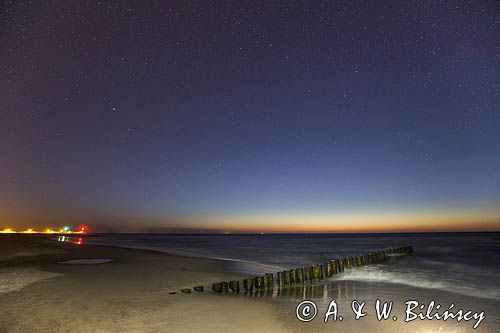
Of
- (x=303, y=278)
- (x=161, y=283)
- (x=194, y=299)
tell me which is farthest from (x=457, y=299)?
(x=161, y=283)

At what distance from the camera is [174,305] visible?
38.1ft

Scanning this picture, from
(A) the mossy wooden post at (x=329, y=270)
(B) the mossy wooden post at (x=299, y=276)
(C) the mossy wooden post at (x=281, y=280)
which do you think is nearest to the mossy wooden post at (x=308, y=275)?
(B) the mossy wooden post at (x=299, y=276)

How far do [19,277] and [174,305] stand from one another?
9336mm

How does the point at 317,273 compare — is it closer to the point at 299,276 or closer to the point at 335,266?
the point at 299,276

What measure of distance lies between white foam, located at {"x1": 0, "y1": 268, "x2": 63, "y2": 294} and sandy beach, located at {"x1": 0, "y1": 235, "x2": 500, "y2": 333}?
0.03 metres

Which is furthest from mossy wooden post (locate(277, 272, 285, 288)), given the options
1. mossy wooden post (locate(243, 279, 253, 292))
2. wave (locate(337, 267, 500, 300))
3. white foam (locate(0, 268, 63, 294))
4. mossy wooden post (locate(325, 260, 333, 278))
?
white foam (locate(0, 268, 63, 294))

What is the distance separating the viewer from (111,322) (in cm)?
956

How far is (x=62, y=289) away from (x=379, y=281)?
15212 millimetres

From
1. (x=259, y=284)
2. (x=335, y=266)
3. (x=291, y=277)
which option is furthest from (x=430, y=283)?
(x=259, y=284)

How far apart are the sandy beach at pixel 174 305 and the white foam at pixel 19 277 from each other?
0.11 feet

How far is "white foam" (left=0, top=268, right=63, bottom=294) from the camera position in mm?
14115

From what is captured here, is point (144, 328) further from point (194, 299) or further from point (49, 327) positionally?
point (194, 299)

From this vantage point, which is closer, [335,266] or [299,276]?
[299,276]

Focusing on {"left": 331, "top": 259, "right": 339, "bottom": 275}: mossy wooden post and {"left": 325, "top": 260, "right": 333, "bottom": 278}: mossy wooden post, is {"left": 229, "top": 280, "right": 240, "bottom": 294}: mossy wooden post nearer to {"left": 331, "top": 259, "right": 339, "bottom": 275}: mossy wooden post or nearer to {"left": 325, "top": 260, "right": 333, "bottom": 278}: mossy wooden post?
{"left": 325, "top": 260, "right": 333, "bottom": 278}: mossy wooden post
